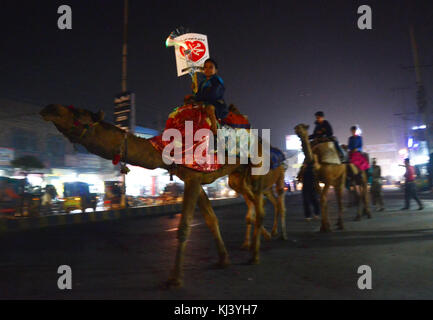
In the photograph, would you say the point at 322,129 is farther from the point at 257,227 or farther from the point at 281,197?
the point at 257,227

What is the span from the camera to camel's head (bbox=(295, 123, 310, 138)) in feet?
25.6

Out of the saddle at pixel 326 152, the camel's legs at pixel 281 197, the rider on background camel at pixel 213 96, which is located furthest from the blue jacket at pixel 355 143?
the rider on background camel at pixel 213 96

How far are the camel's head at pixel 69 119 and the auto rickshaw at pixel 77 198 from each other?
17084 millimetres

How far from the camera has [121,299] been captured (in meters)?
3.70

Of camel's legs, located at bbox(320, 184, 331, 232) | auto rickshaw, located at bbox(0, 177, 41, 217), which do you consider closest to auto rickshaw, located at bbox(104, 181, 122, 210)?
auto rickshaw, located at bbox(0, 177, 41, 217)

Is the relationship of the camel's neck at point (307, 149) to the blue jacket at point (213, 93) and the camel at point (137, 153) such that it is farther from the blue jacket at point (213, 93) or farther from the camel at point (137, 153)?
the blue jacket at point (213, 93)

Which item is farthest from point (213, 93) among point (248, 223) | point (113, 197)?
point (113, 197)

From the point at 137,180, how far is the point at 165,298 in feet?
122

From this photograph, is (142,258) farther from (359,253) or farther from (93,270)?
(359,253)

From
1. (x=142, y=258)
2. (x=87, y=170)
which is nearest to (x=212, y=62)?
(x=142, y=258)

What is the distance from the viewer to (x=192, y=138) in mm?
4758

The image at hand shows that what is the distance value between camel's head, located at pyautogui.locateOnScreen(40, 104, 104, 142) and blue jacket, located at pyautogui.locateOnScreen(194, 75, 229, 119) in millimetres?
1718

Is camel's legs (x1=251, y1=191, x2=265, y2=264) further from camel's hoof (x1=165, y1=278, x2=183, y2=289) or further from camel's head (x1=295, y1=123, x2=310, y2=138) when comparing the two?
camel's head (x1=295, y1=123, x2=310, y2=138)

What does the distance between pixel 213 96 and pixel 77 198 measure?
56.2ft
